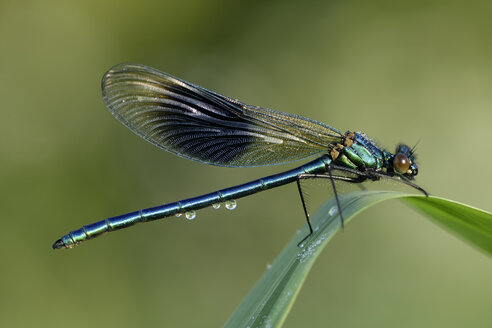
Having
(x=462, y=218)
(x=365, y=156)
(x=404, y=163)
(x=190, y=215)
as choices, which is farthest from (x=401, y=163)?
(x=190, y=215)

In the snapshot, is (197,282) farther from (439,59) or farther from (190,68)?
(439,59)

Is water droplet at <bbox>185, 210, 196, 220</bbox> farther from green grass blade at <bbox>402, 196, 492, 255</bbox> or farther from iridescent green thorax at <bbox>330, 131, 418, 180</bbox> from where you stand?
green grass blade at <bbox>402, 196, 492, 255</bbox>

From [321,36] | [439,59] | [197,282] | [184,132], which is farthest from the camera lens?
[321,36]

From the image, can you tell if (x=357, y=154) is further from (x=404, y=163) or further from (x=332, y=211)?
(x=332, y=211)

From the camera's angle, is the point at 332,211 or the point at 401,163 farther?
the point at 401,163

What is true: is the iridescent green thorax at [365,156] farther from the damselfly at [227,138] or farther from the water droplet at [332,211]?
the water droplet at [332,211]

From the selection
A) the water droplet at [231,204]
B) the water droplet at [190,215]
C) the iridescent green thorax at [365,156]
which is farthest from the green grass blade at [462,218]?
the water droplet at [190,215]

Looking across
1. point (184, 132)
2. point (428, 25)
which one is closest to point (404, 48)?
point (428, 25)
